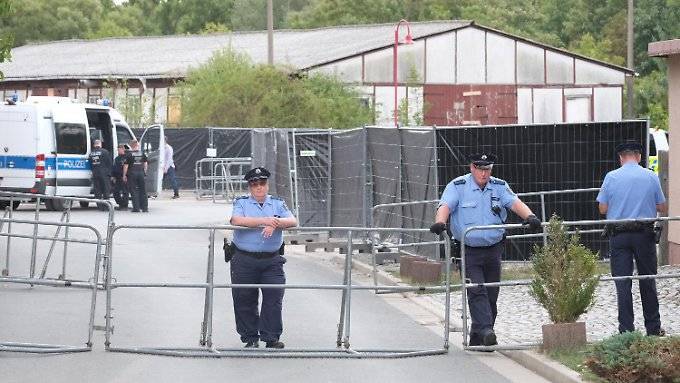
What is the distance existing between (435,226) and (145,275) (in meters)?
8.38

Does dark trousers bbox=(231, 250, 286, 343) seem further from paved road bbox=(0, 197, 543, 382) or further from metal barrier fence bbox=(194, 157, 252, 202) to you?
metal barrier fence bbox=(194, 157, 252, 202)

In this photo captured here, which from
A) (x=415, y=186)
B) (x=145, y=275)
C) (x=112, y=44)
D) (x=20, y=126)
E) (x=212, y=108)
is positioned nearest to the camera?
(x=145, y=275)

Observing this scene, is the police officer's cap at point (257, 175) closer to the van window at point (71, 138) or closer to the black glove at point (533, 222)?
the black glove at point (533, 222)

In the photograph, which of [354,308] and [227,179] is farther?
[227,179]

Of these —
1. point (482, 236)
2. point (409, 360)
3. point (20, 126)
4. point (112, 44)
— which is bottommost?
point (409, 360)

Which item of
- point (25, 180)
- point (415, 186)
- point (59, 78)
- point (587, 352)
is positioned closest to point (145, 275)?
point (415, 186)

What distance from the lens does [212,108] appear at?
52.7 metres

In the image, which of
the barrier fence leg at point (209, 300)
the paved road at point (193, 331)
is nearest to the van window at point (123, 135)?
the paved road at point (193, 331)

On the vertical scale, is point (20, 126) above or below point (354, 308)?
above

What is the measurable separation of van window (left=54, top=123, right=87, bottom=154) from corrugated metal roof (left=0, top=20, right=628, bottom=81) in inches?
880

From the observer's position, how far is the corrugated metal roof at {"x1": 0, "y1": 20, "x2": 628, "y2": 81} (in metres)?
64.9

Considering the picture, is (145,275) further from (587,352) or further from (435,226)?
(587,352)

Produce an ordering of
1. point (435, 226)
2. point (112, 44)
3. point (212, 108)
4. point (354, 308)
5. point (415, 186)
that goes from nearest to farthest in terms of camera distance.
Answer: point (435, 226) < point (354, 308) < point (415, 186) < point (212, 108) < point (112, 44)

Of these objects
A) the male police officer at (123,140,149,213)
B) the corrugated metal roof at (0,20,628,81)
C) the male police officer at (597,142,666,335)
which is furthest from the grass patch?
the corrugated metal roof at (0,20,628,81)
